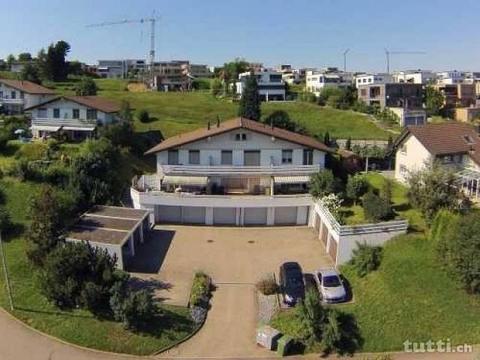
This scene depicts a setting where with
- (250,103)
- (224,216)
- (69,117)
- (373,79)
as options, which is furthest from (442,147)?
(373,79)

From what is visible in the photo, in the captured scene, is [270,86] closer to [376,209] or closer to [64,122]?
[64,122]

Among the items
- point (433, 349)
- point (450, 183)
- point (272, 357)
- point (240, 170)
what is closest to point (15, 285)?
point (272, 357)

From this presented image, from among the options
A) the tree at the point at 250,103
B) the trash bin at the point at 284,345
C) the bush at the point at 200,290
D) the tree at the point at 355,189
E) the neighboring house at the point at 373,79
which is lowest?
the trash bin at the point at 284,345

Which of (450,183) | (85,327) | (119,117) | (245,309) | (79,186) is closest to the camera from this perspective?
(85,327)

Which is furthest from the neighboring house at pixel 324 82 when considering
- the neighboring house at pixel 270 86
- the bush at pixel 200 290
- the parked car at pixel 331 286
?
the bush at pixel 200 290

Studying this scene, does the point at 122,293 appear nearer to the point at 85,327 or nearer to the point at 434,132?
the point at 85,327

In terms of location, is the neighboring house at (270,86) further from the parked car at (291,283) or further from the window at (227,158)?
the parked car at (291,283)
